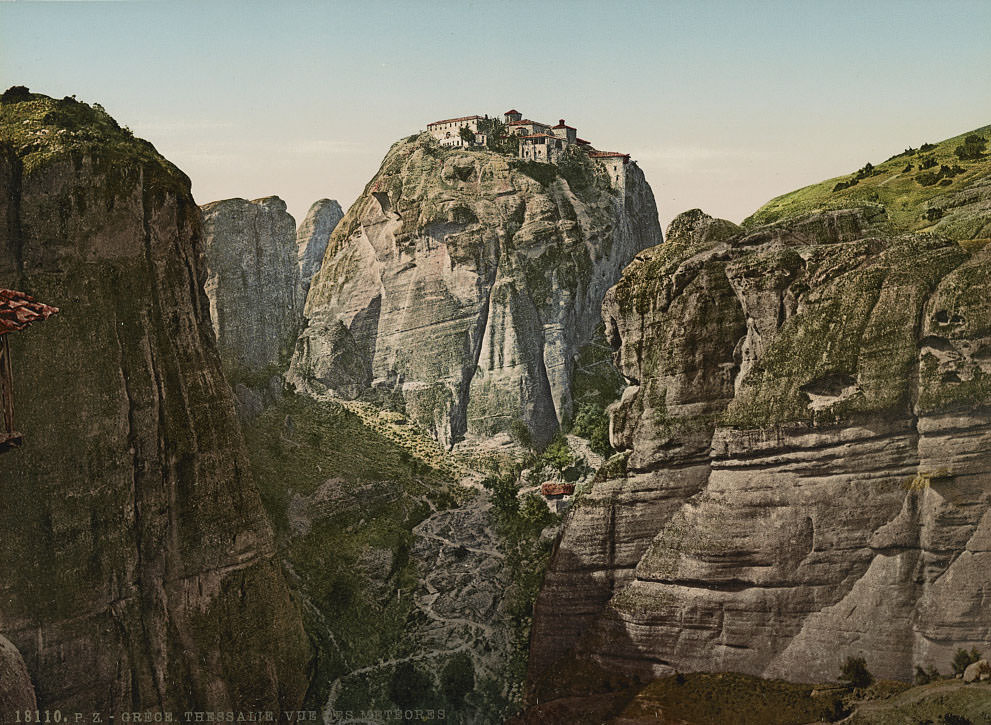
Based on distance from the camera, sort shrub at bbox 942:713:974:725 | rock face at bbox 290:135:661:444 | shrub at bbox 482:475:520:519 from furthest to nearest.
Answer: rock face at bbox 290:135:661:444, shrub at bbox 482:475:520:519, shrub at bbox 942:713:974:725

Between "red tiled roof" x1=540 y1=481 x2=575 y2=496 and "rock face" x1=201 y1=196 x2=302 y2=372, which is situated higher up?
"rock face" x1=201 y1=196 x2=302 y2=372

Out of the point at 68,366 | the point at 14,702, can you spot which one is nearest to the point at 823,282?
the point at 68,366

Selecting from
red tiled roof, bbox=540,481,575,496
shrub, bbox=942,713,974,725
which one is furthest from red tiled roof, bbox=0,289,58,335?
red tiled roof, bbox=540,481,575,496

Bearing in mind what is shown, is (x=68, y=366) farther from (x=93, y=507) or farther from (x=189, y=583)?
(x=189, y=583)

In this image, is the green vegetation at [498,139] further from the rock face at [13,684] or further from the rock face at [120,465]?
the rock face at [13,684]

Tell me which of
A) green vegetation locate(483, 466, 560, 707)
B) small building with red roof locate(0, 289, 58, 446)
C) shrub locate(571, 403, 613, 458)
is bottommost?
green vegetation locate(483, 466, 560, 707)

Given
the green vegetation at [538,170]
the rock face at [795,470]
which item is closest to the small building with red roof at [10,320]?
the rock face at [795,470]

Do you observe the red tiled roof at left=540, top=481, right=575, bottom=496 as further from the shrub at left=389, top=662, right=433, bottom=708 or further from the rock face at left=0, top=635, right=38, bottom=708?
the rock face at left=0, top=635, right=38, bottom=708
